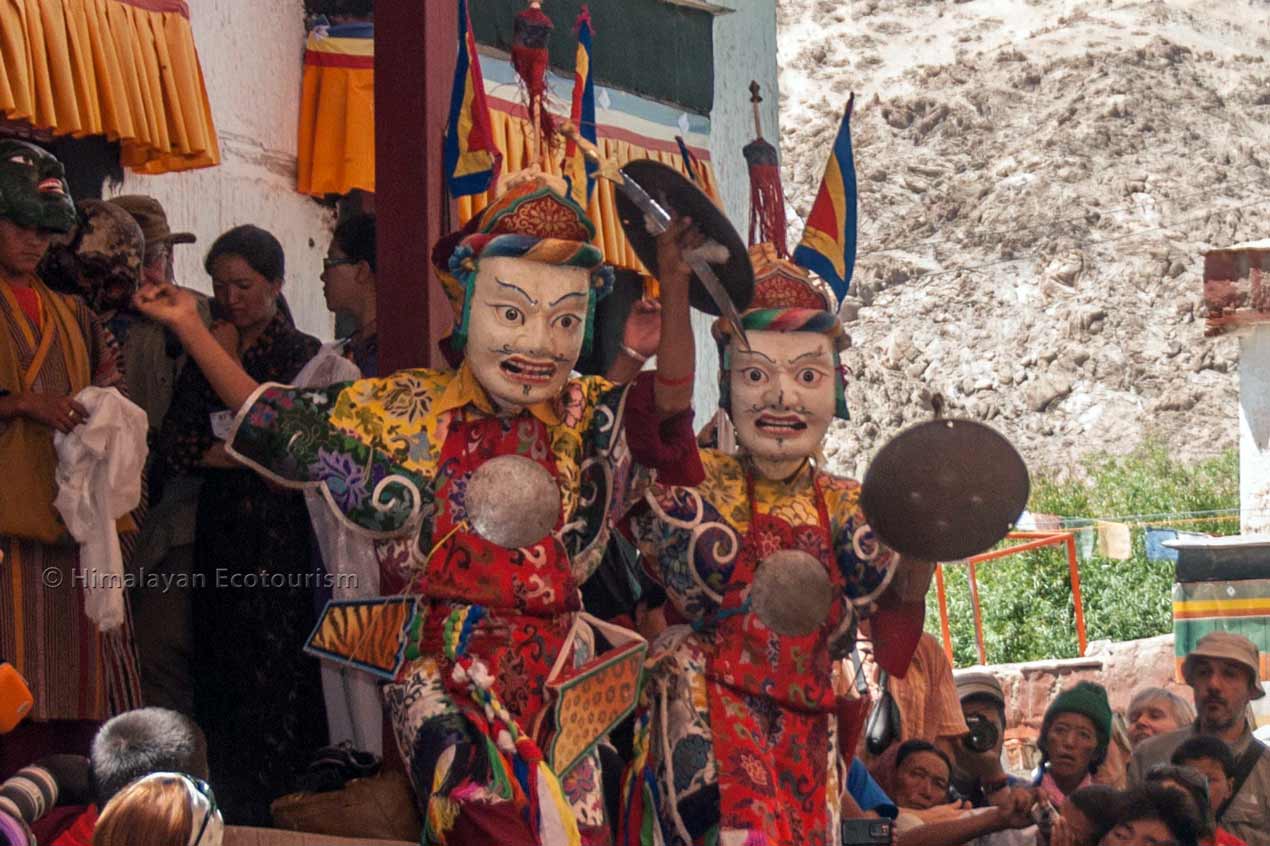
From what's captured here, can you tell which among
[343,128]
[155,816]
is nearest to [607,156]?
[343,128]

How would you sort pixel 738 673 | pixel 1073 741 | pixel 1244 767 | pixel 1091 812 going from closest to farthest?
pixel 738 673 → pixel 1091 812 → pixel 1073 741 → pixel 1244 767

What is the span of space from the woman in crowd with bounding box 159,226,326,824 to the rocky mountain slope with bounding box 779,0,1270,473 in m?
25.7

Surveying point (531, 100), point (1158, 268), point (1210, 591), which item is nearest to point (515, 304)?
point (531, 100)

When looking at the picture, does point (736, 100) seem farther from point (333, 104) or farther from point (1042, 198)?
point (1042, 198)

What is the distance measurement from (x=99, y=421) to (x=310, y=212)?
3.18 meters

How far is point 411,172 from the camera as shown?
15.2 ft

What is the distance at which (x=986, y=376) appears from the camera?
105 feet

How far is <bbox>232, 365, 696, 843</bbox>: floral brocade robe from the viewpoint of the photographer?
3.95 meters

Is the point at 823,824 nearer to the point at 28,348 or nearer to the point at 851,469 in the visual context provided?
the point at 28,348

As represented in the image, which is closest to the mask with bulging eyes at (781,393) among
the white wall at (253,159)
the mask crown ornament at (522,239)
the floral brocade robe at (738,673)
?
the floral brocade robe at (738,673)

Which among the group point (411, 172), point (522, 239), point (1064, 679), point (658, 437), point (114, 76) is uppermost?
point (114, 76)

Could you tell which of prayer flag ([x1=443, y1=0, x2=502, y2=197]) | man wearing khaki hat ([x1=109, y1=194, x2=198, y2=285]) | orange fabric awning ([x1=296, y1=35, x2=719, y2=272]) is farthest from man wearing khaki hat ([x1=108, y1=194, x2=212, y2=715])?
orange fabric awning ([x1=296, y1=35, x2=719, y2=272])

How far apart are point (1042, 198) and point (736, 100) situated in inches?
1027

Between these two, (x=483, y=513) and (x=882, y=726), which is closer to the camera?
(x=483, y=513)
